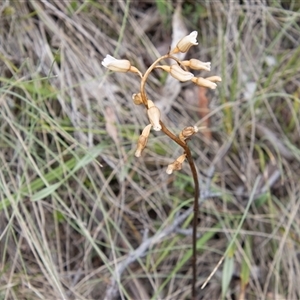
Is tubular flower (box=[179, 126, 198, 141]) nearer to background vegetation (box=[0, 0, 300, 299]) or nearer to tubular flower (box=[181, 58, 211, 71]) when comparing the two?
tubular flower (box=[181, 58, 211, 71])

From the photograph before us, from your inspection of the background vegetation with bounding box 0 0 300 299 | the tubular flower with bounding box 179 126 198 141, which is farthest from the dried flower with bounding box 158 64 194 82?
the background vegetation with bounding box 0 0 300 299

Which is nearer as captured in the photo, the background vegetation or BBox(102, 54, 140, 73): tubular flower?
BBox(102, 54, 140, 73): tubular flower

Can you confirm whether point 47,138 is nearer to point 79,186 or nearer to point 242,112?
point 79,186

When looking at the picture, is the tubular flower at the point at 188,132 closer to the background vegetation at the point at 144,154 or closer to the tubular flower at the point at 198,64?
the tubular flower at the point at 198,64

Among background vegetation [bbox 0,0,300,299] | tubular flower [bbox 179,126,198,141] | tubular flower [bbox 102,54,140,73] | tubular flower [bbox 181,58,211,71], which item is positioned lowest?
background vegetation [bbox 0,0,300,299]

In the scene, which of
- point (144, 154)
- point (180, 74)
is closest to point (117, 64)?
point (180, 74)

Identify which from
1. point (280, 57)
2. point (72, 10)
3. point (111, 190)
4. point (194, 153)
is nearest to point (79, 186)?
point (111, 190)

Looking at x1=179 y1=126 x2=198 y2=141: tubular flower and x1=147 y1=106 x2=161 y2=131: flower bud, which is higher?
x1=147 y1=106 x2=161 y2=131: flower bud

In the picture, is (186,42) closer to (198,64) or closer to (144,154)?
(198,64)
